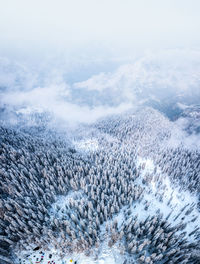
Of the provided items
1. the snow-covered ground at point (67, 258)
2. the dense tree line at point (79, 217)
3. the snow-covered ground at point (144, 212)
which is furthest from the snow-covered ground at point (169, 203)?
the snow-covered ground at point (67, 258)

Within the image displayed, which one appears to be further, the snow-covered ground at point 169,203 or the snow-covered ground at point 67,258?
the snow-covered ground at point 169,203

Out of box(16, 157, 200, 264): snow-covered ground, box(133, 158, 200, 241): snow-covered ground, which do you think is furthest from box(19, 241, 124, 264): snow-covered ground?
box(133, 158, 200, 241): snow-covered ground

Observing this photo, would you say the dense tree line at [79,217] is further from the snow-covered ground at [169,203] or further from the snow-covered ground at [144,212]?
the snow-covered ground at [169,203]

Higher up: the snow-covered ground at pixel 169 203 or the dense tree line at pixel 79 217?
the dense tree line at pixel 79 217

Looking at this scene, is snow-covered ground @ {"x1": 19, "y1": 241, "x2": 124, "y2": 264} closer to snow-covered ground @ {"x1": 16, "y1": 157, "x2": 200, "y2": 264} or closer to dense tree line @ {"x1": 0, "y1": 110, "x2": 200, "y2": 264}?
snow-covered ground @ {"x1": 16, "y1": 157, "x2": 200, "y2": 264}

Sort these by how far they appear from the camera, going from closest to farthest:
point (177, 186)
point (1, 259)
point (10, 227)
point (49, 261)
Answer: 1. point (1, 259)
2. point (49, 261)
3. point (10, 227)
4. point (177, 186)

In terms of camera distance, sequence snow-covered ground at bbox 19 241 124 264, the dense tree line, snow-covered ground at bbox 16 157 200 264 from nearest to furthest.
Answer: snow-covered ground at bbox 19 241 124 264 < snow-covered ground at bbox 16 157 200 264 < the dense tree line

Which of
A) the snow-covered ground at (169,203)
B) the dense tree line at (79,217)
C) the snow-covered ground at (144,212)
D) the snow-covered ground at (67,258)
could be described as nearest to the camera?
the snow-covered ground at (67,258)

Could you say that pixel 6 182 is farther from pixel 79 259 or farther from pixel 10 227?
pixel 79 259

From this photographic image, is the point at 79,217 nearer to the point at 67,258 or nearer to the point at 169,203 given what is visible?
the point at 67,258

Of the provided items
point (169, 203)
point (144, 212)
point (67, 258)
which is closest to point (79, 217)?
point (67, 258)

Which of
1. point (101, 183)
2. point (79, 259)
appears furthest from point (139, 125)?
point (79, 259)
